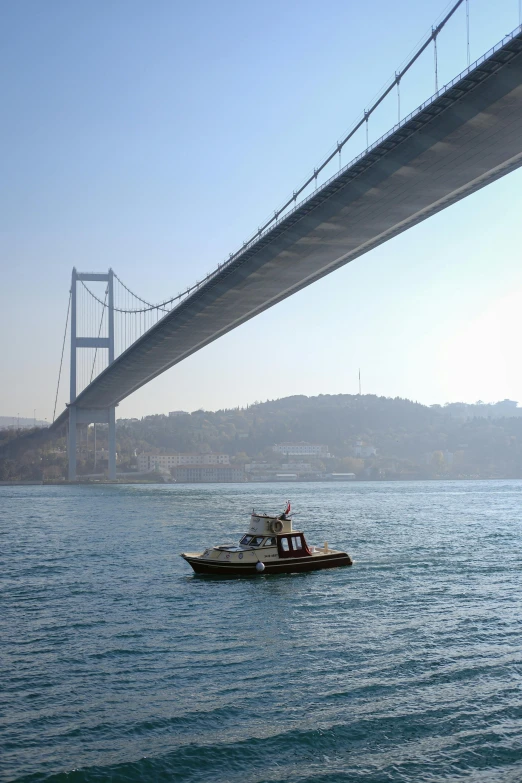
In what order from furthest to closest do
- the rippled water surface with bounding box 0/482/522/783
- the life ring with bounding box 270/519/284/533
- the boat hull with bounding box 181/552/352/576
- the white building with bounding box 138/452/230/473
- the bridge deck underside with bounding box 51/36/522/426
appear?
the white building with bounding box 138/452/230/473 < the bridge deck underside with bounding box 51/36/522/426 < the life ring with bounding box 270/519/284/533 < the boat hull with bounding box 181/552/352/576 < the rippled water surface with bounding box 0/482/522/783

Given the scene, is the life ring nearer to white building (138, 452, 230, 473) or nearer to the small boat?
the small boat

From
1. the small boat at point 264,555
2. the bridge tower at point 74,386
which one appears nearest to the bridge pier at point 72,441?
the bridge tower at point 74,386

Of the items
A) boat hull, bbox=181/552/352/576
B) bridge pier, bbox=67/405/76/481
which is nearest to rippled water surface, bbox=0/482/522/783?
boat hull, bbox=181/552/352/576

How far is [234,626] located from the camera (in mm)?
17297

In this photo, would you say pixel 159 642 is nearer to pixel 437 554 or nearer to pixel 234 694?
pixel 234 694

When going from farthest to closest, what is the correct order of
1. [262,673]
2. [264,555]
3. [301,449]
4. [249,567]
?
[301,449], [264,555], [249,567], [262,673]

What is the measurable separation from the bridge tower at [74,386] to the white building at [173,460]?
47205 mm

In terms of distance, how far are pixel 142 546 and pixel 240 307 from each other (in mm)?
26973

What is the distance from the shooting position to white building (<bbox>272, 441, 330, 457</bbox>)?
177000 mm

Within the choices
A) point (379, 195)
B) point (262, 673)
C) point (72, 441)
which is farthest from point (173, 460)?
point (262, 673)

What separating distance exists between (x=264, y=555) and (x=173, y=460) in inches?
5546

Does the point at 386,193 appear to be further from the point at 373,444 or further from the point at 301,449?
the point at 373,444

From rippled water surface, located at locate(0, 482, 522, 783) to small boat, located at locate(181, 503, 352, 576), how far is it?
1.72 ft

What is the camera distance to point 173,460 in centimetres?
16388
